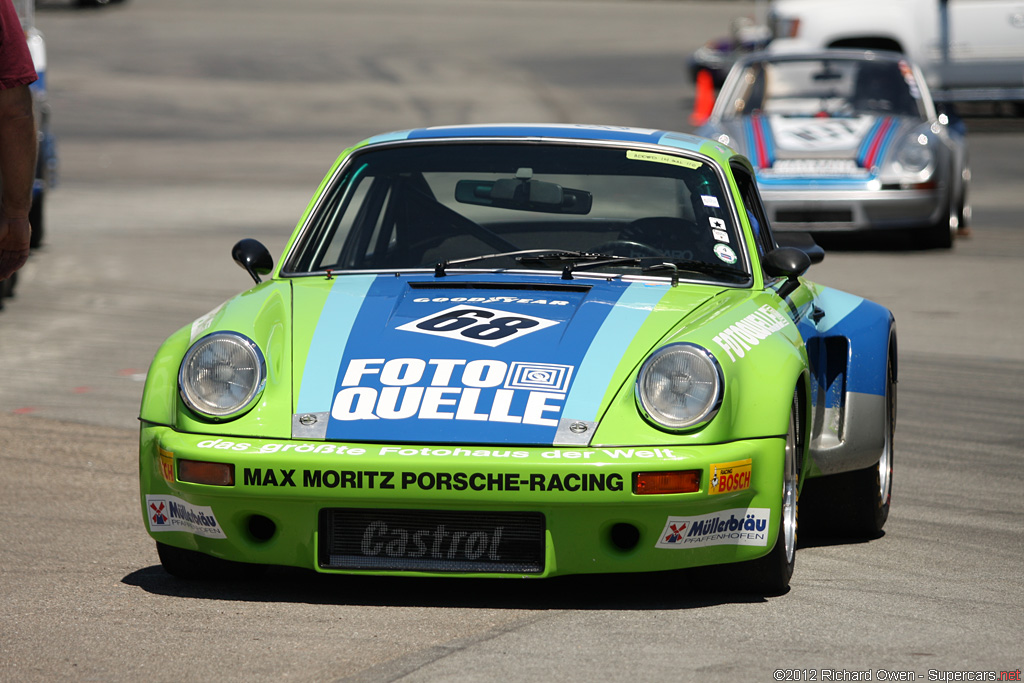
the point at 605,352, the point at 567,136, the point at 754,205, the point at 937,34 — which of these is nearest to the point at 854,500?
the point at 754,205

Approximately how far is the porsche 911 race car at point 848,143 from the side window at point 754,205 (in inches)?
263

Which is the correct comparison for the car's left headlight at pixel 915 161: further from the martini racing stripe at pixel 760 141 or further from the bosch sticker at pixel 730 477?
the bosch sticker at pixel 730 477

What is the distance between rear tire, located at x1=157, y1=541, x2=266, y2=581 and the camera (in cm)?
455

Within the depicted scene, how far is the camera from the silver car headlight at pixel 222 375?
4.39 meters

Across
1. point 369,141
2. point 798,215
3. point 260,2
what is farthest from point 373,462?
point 260,2

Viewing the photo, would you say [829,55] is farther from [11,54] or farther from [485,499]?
[11,54]

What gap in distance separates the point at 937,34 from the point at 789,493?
15.7 meters

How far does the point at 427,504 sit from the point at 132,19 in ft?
124

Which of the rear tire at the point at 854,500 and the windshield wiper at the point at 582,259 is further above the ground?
the windshield wiper at the point at 582,259

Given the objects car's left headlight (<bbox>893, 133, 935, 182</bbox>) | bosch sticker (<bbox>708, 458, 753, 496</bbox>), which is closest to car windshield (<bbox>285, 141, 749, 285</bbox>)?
bosch sticker (<bbox>708, 458, 753, 496</bbox>)

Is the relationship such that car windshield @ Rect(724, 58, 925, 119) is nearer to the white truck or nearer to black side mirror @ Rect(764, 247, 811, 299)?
the white truck

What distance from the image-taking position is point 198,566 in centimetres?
458

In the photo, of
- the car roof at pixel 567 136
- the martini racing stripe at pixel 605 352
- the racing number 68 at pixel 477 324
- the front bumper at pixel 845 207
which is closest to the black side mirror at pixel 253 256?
the car roof at pixel 567 136

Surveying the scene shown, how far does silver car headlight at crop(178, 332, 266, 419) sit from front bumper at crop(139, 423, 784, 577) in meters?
0.10
